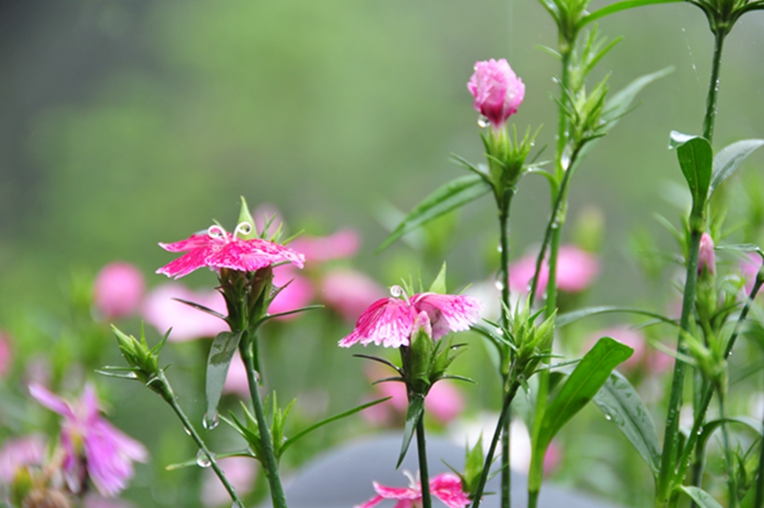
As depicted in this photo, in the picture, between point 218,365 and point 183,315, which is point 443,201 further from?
point 183,315

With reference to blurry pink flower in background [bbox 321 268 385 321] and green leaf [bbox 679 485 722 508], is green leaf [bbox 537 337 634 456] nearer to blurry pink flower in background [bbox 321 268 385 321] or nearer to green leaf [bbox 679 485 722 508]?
green leaf [bbox 679 485 722 508]

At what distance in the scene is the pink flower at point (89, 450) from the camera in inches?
18.1

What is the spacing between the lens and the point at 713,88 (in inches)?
12.1

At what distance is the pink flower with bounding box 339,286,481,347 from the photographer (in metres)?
0.26

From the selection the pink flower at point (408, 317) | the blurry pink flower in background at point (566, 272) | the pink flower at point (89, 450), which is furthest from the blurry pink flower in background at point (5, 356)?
the pink flower at point (408, 317)

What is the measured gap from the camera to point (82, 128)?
182cm

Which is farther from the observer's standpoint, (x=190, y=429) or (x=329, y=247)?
(x=329, y=247)

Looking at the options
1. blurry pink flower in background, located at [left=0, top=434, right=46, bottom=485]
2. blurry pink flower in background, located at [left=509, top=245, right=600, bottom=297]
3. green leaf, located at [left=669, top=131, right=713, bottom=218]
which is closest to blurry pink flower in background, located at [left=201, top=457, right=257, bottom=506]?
blurry pink flower in background, located at [left=0, top=434, right=46, bottom=485]

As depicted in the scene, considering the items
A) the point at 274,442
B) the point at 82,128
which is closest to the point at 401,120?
the point at 82,128

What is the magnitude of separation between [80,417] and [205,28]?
5.52 feet

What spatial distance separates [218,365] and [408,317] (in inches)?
2.8

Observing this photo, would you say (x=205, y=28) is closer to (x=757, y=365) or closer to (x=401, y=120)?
(x=401, y=120)

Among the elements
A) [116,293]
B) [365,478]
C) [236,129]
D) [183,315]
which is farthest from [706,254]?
[236,129]

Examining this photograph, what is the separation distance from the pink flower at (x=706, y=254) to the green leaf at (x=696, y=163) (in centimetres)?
3
